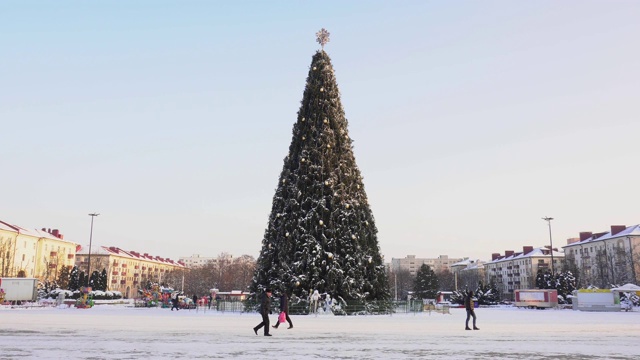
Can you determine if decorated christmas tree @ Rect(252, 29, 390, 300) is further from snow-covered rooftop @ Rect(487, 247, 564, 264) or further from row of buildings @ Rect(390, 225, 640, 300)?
snow-covered rooftop @ Rect(487, 247, 564, 264)

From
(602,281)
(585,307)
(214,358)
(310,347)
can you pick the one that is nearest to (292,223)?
(310,347)

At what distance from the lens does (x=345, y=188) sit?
35.5m

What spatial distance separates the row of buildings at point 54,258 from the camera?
101 m

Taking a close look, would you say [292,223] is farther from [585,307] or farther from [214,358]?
[585,307]

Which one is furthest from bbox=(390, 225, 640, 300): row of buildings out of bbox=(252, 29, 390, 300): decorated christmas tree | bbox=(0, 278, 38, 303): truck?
bbox=(0, 278, 38, 303): truck

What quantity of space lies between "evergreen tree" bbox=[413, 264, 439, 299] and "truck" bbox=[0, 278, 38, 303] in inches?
2279

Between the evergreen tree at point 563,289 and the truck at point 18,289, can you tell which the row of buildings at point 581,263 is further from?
the truck at point 18,289

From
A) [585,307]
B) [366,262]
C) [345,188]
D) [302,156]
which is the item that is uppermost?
[302,156]

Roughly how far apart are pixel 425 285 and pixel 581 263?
5850 cm

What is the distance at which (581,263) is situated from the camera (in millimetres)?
122812

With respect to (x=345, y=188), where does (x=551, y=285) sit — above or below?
below

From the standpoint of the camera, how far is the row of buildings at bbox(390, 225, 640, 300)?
95100 mm

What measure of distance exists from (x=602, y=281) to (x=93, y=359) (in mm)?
108684

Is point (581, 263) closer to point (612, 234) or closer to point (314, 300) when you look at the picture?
point (612, 234)
